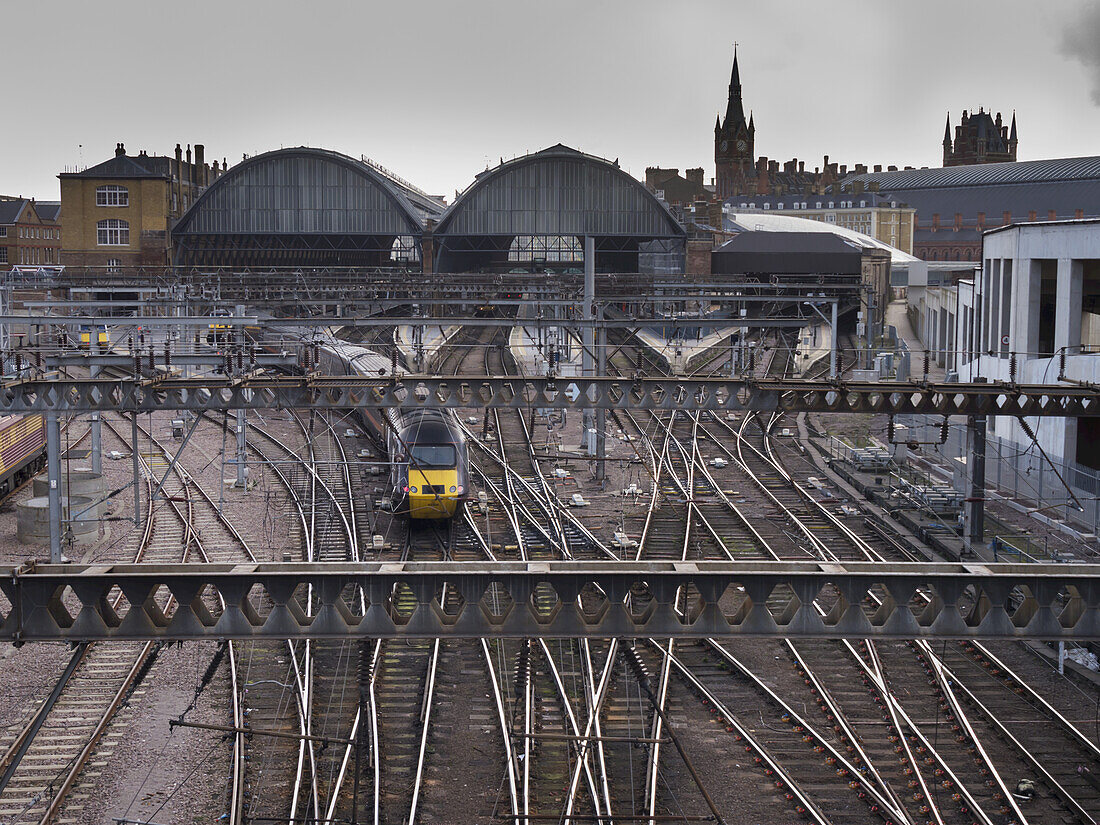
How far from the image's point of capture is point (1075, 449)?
28.8m

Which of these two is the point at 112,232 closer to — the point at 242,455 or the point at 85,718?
the point at 242,455

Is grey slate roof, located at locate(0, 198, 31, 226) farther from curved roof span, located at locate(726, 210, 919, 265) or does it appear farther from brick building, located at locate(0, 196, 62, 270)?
curved roof span, located at locate(726, 210, 919, 265)

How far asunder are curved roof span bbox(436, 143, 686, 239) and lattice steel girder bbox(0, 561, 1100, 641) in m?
49.4

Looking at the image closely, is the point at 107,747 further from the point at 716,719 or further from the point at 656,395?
the point at 656,395

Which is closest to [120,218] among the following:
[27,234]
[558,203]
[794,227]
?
[558,203]

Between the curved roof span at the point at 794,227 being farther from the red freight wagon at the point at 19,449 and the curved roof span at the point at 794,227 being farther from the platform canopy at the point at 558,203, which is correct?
the red freight wagon at the point at 19,449

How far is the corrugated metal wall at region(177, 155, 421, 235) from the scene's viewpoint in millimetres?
59938

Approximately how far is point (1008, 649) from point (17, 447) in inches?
920

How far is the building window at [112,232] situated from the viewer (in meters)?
63.8

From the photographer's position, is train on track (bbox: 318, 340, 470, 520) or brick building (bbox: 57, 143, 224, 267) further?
brick building (bbox: 57, 143, 224, 267)

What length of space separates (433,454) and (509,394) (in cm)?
417

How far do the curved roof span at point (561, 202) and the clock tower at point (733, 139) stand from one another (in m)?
100

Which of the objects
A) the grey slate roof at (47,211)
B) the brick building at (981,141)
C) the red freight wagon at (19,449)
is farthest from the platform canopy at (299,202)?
the brick building at (981,141)

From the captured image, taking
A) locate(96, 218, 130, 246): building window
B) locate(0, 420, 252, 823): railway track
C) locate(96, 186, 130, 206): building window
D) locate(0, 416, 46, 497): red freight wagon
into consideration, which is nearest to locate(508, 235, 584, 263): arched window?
locate(96, 218, 130, 246): building window
